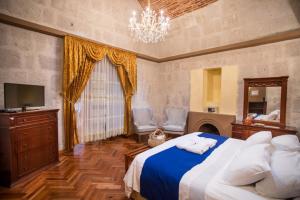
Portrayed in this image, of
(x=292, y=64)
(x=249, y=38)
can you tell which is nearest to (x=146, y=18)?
(x=249, y=38)

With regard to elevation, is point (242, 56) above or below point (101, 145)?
above

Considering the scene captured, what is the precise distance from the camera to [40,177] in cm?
235

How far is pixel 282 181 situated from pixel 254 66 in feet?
10.3

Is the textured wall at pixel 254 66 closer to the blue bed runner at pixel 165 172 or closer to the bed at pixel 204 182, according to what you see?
the bed at pixel 204 182

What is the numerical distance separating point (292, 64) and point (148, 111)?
344 cm

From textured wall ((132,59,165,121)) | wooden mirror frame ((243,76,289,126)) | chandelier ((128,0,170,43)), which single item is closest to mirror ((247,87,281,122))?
wooden mirror frame ((243,76,289,126))

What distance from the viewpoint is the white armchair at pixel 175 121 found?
13.4 ft

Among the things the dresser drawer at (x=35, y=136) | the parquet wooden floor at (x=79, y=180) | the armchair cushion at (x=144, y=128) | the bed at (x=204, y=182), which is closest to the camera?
the bed at (x=204, y=182)

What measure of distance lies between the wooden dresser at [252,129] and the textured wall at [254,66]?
0.32m

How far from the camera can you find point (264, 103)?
3.35 metres

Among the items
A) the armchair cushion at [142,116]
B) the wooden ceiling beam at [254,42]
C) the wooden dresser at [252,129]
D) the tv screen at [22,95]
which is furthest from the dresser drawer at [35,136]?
the wooden ceiling beam at [254,42]

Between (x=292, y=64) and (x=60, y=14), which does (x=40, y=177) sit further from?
(x=292, y=64)

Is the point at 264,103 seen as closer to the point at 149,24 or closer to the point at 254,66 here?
the point at 254,66

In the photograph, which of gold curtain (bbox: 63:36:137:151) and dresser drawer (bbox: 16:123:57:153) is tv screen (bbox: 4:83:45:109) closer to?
dresser drawer (bbox: 16:123:57:153)
